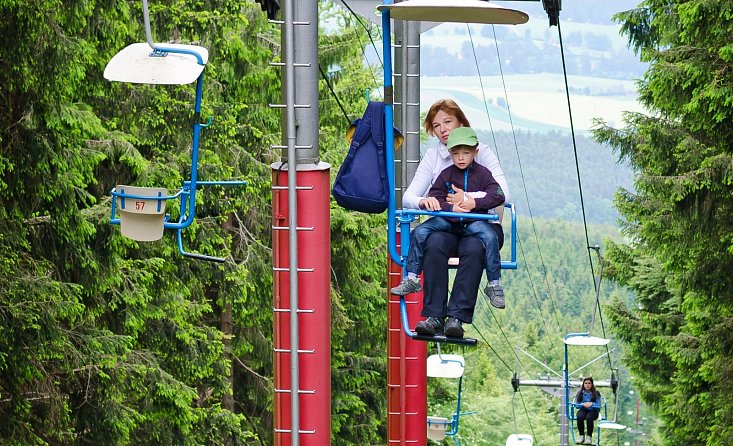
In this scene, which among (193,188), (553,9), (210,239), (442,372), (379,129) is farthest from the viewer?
(210,239)

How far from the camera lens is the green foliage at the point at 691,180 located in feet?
46.1

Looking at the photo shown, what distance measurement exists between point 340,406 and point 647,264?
253 inches

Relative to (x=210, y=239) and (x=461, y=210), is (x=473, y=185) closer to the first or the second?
(x=461, y=210)

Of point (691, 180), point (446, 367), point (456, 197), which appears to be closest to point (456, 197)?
point (456, 197)

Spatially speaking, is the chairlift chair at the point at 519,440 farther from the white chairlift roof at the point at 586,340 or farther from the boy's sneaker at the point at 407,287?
the boy's sneaker at the point at 407,287

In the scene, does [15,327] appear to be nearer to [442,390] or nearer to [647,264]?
[647,264]

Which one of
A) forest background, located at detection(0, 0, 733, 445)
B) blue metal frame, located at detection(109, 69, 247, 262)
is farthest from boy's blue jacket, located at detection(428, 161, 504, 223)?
forest background, located at detection(0, 0, 733, 445)

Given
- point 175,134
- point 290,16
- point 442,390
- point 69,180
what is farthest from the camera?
point 442,390

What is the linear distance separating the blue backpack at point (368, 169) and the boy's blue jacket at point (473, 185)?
1.79 ft

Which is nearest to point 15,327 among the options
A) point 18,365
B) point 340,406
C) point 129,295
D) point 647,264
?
point 18,365

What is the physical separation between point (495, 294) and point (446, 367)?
8947 millimetres

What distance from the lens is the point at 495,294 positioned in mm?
7777

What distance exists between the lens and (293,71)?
7039 mm

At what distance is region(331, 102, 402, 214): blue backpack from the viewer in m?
7.21
